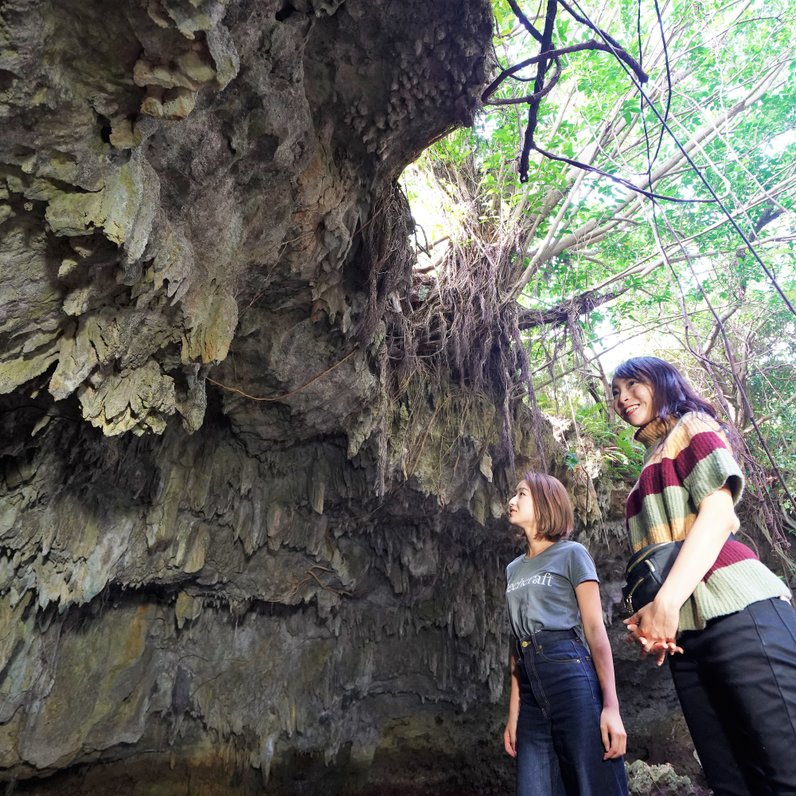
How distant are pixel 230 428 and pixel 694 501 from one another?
325cm

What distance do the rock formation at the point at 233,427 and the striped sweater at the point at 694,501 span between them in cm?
170

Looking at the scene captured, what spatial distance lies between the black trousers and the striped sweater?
4 cm

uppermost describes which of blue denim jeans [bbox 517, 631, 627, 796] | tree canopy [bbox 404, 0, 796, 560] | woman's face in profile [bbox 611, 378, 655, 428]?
tree canopy [bbox 404, 0, 796, 560]

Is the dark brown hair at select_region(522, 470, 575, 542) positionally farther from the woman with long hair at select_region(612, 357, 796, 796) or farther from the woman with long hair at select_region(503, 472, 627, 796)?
the woman with long hair at select_region(612, 357, 796, 796)

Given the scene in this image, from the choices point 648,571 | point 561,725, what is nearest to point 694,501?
point 648,571

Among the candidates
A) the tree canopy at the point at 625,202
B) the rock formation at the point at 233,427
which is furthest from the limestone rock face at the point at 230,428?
the tree canopy at the point at 625,202

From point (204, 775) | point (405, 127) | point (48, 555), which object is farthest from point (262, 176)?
point (204, 775)

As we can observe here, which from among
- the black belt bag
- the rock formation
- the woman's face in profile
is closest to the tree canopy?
the rock formation

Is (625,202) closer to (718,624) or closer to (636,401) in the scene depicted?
(636,401)

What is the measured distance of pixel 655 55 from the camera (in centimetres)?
457

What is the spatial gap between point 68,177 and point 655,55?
5.17 meters

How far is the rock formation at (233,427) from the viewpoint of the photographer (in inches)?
61.2

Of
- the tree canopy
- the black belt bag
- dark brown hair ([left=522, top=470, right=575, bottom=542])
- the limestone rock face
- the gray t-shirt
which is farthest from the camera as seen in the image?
the tree canopy

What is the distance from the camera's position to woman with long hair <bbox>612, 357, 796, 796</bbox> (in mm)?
1151
